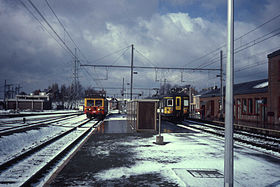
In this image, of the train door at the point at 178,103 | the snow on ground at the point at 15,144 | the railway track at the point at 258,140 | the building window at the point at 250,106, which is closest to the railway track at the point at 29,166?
the snow on ground at the point at 15,144

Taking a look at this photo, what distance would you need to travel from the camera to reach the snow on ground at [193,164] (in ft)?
20.9

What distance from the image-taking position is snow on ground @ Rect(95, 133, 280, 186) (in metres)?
6.38

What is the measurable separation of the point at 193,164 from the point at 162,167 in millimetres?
1177

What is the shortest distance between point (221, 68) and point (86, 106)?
16815 mm

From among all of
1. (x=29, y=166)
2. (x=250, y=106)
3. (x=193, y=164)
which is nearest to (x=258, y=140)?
(x=193, y=164)

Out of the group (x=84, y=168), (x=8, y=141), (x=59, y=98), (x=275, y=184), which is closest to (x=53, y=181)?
(x=84, y=168)

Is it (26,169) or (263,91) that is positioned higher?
(263,91)

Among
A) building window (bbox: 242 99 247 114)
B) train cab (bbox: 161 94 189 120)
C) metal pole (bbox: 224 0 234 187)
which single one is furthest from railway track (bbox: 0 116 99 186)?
building window (bbox: 242 99 247 114)

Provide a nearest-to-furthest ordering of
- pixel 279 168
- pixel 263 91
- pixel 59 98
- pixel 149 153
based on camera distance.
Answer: pixel 279 168
pixel 149 153
pixel 263 91
pixel 59 98

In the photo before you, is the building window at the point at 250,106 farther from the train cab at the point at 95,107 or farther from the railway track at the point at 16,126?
the railway track at the point at 16,126

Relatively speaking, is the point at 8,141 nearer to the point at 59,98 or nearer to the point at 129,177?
the point at 129,177

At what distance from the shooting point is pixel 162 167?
7508mm

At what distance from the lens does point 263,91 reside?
2569 centimetres

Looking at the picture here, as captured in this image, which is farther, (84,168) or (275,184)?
(84,168)
